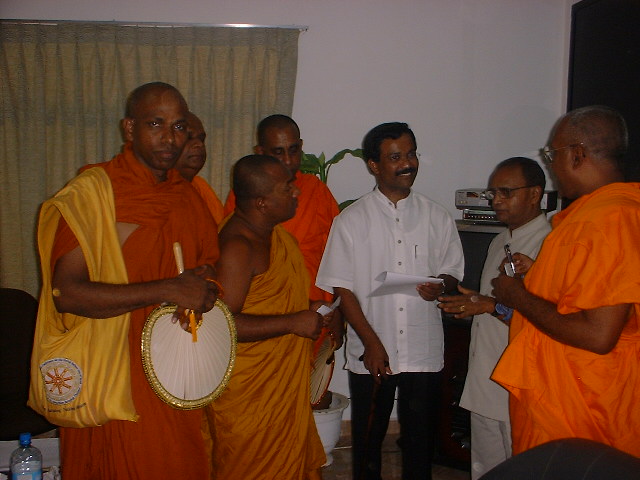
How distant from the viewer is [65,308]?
1.71m

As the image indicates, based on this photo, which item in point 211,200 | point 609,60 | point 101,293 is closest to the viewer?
point 101,293

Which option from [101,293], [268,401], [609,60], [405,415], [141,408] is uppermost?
[609,60]

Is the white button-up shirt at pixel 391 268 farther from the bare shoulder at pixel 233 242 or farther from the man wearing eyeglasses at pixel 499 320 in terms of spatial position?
the bare shoulder at pixel 233 242

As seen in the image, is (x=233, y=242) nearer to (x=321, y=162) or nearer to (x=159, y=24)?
(x=321, y=162)

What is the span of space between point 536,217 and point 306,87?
201cm

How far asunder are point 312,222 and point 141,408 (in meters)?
1.52

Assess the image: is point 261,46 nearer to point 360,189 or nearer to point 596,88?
point 360,189

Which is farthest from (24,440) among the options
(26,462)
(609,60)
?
(609,60)

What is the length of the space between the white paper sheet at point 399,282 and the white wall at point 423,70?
5.34ft

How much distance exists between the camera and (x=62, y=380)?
174 centimetres

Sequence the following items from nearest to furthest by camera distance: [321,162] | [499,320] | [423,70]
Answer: [499,320] → [321,162] → [423,70]

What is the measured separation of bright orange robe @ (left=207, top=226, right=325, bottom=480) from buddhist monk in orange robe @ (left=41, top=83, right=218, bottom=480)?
0.27m

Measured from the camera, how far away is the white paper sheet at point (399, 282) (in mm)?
2485

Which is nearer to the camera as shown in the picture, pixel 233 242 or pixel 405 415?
pixel 233 242
